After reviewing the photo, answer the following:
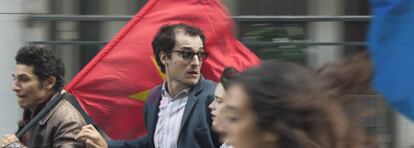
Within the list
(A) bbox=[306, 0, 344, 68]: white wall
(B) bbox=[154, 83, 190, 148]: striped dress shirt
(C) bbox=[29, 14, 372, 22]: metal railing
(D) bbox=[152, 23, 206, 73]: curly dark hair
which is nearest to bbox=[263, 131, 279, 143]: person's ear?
(B) bbox=[154, 83, 190, 148]: striped dress shirt

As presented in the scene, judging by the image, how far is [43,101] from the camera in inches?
206

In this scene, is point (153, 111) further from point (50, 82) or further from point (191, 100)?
point (50, 82)

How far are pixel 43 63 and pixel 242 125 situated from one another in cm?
294

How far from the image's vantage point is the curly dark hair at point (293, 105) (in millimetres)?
2504

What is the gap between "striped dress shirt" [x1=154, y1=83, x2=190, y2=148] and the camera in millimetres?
5422

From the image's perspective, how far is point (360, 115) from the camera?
2803mm

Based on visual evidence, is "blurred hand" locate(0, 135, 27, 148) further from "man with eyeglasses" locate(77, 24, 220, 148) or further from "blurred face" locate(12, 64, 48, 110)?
"man with eyeglasses" locate(77, 24, 220, 148)

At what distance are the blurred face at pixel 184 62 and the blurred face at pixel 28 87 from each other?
0.75 metres

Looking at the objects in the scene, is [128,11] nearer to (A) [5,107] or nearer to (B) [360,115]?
(A) [5,107]

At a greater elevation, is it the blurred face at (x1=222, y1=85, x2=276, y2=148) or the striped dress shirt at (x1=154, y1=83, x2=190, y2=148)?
the blurred face at (x1=222, y1=85, x2=276, y2=148)

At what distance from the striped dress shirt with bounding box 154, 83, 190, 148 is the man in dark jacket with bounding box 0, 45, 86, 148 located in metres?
0.51

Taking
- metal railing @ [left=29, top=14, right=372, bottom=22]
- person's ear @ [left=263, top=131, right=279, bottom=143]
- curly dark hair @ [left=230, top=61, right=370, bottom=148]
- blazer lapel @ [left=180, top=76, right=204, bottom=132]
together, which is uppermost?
curly dark hair @ [left=230, top=61, right=370, bottom=148]

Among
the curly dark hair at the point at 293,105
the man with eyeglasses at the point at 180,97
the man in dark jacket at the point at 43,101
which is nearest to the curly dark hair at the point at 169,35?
the man with eyeglasses at the point at 180,97

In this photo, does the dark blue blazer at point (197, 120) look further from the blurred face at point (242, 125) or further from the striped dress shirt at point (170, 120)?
the blurred face at point (242, 125)
